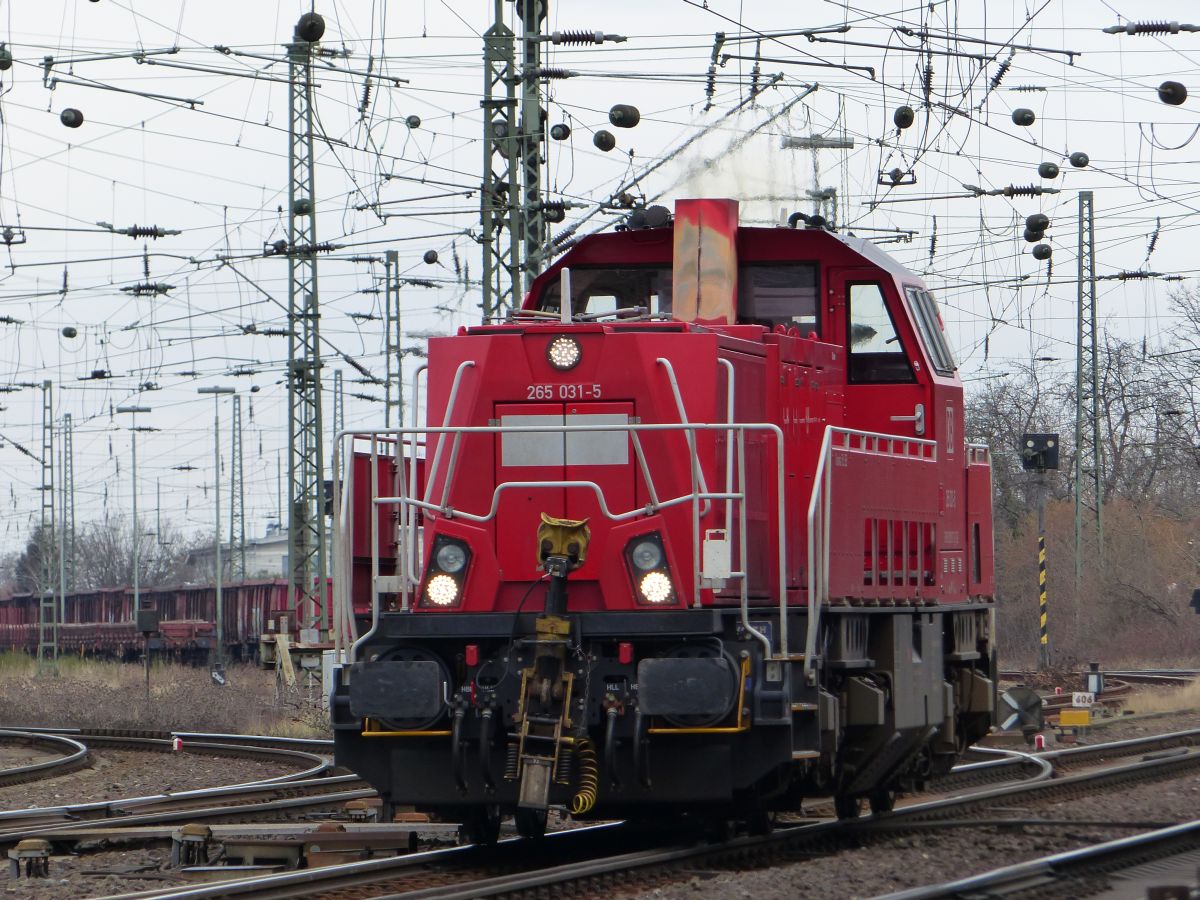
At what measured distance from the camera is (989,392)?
59.0m

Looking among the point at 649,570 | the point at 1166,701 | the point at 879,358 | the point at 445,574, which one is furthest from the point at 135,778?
the point at 1166,701

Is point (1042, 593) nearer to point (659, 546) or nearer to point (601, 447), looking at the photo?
point (601, 447)

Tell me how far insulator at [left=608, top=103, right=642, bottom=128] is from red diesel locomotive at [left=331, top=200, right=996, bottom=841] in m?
7.39

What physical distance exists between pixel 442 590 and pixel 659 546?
1204 millimetres

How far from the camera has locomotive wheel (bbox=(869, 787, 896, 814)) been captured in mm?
11836

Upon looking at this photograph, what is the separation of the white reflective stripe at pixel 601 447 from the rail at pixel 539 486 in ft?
0.21

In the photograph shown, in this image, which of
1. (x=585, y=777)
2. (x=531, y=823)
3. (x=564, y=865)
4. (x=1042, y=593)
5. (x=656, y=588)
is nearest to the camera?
(x=585, y=777)

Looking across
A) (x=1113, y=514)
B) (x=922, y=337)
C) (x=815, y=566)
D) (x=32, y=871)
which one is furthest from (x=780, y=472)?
(x=1113, y=514)

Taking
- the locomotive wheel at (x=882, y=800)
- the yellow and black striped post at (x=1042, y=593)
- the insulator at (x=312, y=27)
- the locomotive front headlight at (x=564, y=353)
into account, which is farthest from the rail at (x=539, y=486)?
the yellow and black striped post at (x=1042, y=593)

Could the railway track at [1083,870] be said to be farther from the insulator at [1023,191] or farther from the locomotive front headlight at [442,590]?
the insulator at [1023,191]

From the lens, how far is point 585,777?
347 inches

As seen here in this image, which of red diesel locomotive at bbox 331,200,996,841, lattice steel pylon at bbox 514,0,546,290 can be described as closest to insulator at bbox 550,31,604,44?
lattice steel pylon at bbox 514,0,546,290

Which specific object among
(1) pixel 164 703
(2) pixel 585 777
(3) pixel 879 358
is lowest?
(1) pixel 164 703

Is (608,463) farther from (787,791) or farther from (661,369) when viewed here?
(787,791)
